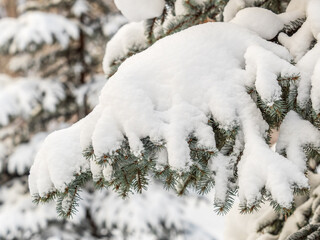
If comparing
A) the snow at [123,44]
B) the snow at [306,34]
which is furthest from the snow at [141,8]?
the snow at [306,34]

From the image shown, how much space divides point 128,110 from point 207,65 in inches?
10.2

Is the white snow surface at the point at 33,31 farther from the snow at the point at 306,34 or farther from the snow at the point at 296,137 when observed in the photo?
the snow at the point at 296,137

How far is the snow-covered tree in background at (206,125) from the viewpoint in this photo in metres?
0.93

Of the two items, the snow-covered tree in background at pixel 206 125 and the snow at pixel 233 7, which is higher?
the snow at pixel 233 7

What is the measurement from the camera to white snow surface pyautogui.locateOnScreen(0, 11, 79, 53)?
3.50 meters

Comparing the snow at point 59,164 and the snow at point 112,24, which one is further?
the snow at point 112,24

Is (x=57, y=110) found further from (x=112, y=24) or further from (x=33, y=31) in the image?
(x=112, y=24)

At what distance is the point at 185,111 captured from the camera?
992 mm

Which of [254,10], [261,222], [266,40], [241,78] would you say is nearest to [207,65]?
[241,78]

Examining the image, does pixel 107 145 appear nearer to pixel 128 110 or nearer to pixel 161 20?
pixel 128 110

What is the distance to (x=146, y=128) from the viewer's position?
0.96 metres

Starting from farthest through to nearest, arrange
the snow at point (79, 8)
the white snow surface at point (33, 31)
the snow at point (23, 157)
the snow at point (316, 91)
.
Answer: the snow at point (79, 8), the snow at point (23, 157), the white snow surface at point (33, 31), the snow at point (316, 91)

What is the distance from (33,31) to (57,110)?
34.3 inches

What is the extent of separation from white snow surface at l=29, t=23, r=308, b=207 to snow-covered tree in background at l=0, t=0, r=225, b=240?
264cm
